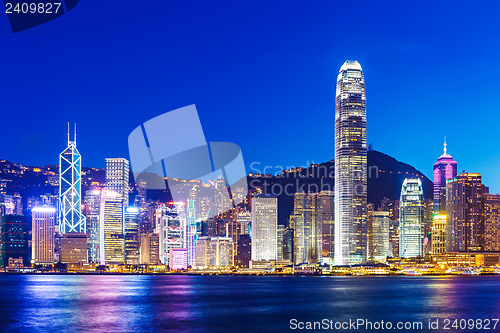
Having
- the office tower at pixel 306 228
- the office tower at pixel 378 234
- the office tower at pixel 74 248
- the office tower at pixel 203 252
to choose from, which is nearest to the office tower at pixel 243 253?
the office tower at pixel 203 252

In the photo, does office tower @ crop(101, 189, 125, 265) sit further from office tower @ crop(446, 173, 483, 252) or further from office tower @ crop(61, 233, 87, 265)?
office tower @ crop(446, 173, 483, 252)

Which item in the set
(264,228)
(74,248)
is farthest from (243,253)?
(74,248)

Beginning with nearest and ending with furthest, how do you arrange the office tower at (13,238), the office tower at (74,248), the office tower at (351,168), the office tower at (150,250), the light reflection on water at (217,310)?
the light reflection on water at (217,310) → the office tower at (351,168) → the office tower at (13,238) → the office tower at (150,250) → the office tower at (74,248)

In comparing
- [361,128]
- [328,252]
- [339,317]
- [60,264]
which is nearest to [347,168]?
[361,128]

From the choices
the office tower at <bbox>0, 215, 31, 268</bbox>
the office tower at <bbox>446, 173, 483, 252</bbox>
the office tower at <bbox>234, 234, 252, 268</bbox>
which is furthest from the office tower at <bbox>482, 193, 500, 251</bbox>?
the office tower at <bbox>0, 215, 31, 268</bbox>

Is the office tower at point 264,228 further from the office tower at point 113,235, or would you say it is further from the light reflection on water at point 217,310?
the light reflection on water at point 217,310

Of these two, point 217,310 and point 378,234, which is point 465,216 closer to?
point 378,234

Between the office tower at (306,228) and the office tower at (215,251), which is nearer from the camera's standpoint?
the office tower at (215,251)
